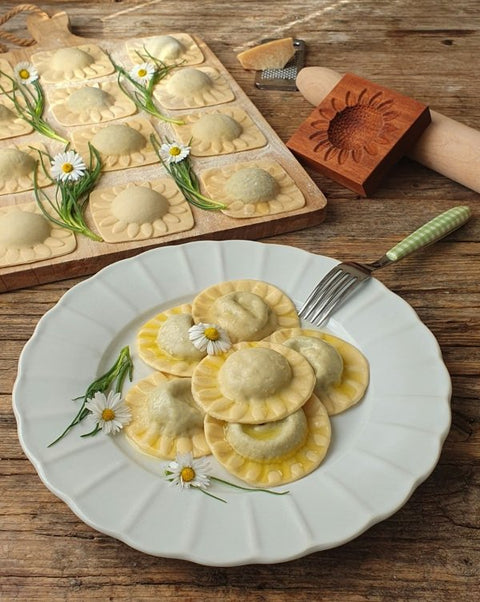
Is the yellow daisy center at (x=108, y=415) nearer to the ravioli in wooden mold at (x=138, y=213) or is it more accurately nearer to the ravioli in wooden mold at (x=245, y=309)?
the ravioli in wooden mold at (x=245, y=309)

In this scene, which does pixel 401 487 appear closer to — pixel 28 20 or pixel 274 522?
pixel 274 522

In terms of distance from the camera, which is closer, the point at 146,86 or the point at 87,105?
the point at 87,105

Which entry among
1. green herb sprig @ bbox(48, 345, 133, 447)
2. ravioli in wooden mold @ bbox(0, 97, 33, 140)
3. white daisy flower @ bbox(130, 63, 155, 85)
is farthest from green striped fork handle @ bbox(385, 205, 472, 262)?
ravioli in wooden mold @ bbox(0, 97, 33, 140)

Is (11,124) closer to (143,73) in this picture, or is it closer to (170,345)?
(143,73)

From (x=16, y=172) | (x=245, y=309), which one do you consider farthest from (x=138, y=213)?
(x=245, y=309)

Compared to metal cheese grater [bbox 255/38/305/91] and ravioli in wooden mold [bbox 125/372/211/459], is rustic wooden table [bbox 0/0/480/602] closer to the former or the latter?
metal cheese grater [bbox 255/38/305/91]

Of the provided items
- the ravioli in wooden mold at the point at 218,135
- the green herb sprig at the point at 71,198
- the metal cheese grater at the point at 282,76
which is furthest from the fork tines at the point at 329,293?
the metal cheese grater at the point at 282,76
